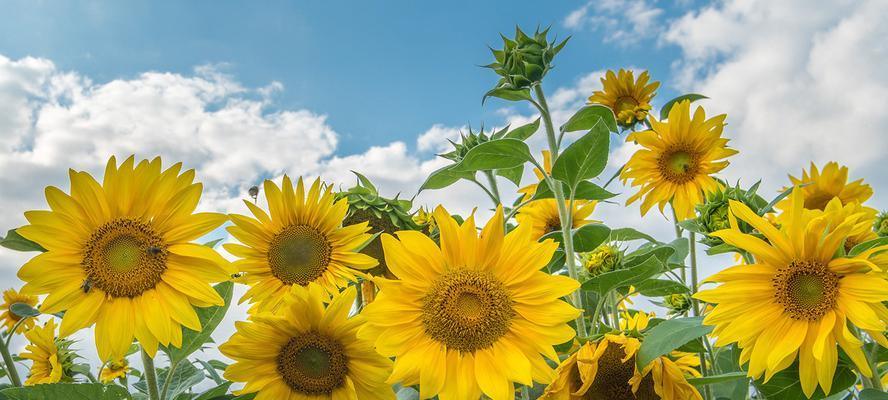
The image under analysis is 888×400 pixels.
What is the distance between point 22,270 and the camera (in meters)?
1.68

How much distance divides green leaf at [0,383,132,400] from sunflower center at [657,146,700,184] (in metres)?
2.54

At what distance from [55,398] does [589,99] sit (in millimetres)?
3295

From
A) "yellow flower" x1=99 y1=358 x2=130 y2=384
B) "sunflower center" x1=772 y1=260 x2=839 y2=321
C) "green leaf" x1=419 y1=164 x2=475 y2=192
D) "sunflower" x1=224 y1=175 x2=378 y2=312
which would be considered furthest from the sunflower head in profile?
"sunflower center" x1=772 y1=260 x2=839 y2=321

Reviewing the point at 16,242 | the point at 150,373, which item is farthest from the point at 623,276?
the point at 16,242

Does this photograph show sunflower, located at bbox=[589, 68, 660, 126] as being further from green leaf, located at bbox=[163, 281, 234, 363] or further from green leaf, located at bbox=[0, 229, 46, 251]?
green leaf, located at bbox=[0, 229, 46, 251]

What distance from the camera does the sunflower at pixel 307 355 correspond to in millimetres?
1859

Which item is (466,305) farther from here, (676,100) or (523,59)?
(676,100)

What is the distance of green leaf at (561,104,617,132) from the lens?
2.29 meters

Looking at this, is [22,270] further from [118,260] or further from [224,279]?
[224,279]

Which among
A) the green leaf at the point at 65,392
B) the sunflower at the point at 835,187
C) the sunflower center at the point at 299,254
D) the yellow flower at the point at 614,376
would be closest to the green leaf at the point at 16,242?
the green leaf at the point at 65,392

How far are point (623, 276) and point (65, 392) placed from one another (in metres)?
1.44

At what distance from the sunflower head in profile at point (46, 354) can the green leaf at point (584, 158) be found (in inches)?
117

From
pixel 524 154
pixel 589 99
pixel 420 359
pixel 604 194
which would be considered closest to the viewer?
pixel 420 359

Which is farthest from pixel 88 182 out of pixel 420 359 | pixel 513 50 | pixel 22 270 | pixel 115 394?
pixel 513 50
